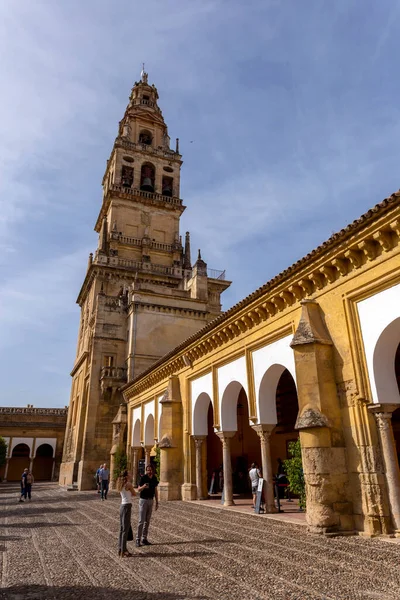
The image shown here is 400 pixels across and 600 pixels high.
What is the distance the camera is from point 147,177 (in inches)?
1606

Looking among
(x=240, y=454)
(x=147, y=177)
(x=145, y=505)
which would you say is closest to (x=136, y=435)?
(x=240, y=454)

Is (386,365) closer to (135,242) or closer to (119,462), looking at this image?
(119,462)

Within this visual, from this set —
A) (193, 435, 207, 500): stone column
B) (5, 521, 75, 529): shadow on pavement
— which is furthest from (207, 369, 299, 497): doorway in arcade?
(5, 521, 75, 529): shadow on pavement

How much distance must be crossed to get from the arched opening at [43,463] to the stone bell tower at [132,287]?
13.0m

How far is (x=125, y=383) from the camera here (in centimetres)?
2597

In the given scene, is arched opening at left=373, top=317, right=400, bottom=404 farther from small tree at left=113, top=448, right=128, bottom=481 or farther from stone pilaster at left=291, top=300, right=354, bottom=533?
small tree at left=113, top=448, right=128, bottom=481

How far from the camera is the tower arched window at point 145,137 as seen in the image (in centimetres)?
4434

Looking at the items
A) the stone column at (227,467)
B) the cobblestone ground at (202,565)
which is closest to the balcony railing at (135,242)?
the stone column at (227,467)

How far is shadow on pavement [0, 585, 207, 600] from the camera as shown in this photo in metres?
4.60

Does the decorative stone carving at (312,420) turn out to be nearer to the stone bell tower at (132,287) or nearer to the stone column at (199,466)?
the stone column at (199,466)

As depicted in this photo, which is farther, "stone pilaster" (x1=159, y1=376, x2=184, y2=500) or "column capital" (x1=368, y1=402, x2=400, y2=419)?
"stone pilaster" (x1=159, y1=376, x2=184, y2=500)

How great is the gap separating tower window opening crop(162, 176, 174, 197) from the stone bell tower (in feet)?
0.32

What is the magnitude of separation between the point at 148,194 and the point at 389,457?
114ft

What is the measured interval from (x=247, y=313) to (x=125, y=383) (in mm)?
15982
